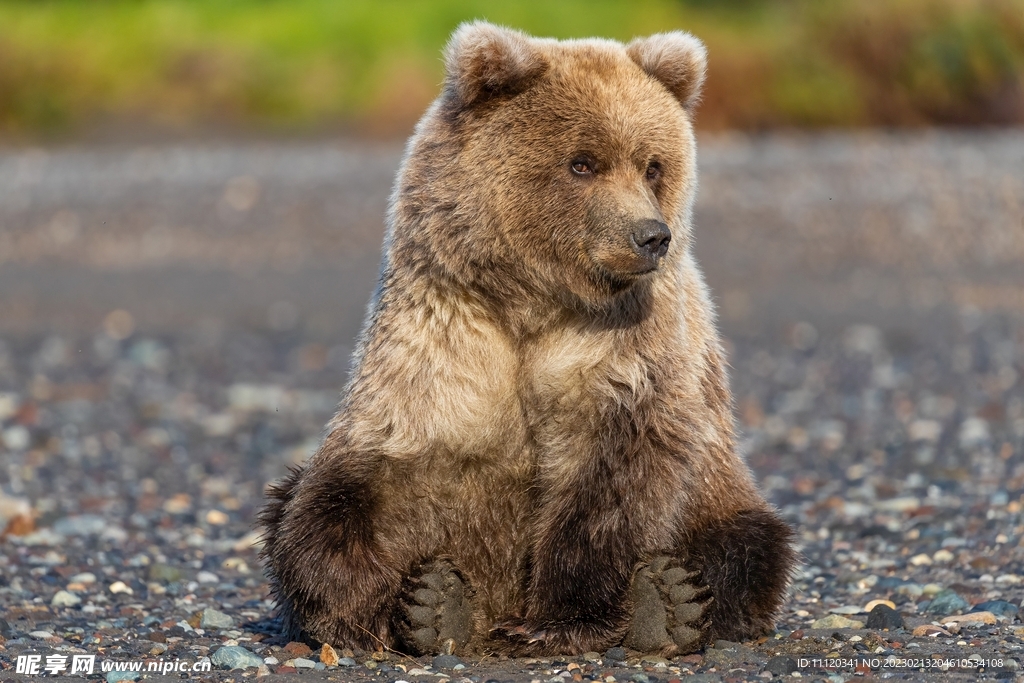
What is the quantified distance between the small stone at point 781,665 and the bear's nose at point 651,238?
52.1 inches

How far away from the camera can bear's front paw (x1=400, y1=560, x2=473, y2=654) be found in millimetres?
4434

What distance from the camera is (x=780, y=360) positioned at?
478 inches

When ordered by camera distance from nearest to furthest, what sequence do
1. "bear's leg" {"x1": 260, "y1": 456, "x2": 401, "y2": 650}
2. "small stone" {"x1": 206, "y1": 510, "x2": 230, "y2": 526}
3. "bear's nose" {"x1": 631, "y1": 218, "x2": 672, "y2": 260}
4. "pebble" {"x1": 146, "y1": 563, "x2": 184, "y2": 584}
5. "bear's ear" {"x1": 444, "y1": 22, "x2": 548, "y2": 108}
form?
"bear's nose" {"x1": 631, "y1": 218, "x2": 672, "y2": 260} → "bear's leg" {"x1": 260, "y1": 456, "x2": 401, "y2": 650} → "bear's ear" {"x1": 444, "y1": 22, "x2": 548, "y2": 108} → "pebble" {"x1": 146, "y1": 563, "x2": 184, "y2": 584} → "small stone" {"x1": 206, "y1": 510, "x2": 230, "y2": 526}

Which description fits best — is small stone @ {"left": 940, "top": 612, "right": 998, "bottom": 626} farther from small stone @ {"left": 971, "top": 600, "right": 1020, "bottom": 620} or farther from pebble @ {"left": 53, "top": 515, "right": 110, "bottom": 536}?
pebble @ {"left": 53, "top": 515, "right": 110, "bottom": 536}

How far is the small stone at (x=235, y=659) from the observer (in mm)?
4570

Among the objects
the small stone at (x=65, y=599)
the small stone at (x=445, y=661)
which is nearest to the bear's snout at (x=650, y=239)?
the small stone at (x=445, y=661)

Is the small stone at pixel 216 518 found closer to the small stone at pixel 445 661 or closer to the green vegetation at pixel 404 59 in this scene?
the small stone at pixel 445 661

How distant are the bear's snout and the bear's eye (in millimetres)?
302

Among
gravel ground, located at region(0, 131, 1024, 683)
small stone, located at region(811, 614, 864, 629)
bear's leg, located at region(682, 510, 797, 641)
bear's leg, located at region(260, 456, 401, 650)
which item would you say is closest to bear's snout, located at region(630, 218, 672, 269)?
bear's leg, located at region(682, 510, 797, 641)

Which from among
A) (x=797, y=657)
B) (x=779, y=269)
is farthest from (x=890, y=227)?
(x=797, y=657)

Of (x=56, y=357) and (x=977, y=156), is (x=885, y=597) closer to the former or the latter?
(x=56, y=357)

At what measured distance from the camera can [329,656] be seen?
15.0 feet

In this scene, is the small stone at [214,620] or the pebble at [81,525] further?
the pebble at [81,525]

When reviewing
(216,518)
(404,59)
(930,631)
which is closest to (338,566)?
(930,631)
